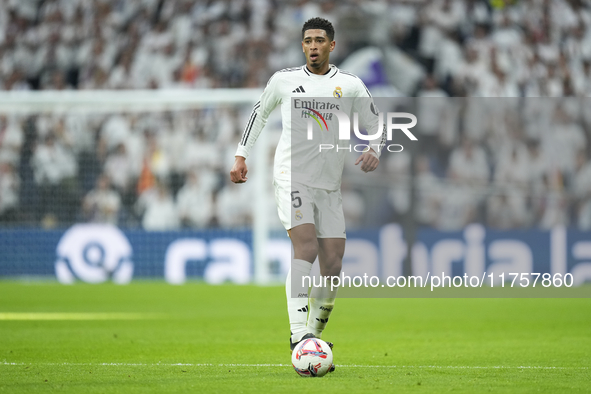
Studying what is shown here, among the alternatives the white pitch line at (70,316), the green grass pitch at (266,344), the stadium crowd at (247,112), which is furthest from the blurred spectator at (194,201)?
the white pitch line at (70,316)

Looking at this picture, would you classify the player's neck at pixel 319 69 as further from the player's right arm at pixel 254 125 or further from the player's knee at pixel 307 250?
the player's knee at pixel 307 250

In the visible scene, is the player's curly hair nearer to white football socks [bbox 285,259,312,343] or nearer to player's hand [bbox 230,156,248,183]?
player's hand [bbox 230,156,248,183]

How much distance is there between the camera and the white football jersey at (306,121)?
536 centimetres

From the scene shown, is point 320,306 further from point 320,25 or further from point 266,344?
point 320,25

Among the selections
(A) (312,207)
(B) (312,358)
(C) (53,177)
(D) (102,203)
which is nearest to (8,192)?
(C) (53,177)

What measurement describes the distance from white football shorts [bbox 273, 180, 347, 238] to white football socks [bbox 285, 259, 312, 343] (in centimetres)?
24

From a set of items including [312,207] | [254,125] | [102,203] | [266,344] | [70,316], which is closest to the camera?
[312,207]

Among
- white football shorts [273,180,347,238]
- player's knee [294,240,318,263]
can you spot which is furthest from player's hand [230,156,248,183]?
player's knee [294,240,318,263]

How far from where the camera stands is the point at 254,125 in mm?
5609

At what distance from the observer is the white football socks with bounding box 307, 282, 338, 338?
18.0ft

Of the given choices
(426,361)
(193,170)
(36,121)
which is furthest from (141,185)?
(426,361)

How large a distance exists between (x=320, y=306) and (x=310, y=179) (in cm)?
78

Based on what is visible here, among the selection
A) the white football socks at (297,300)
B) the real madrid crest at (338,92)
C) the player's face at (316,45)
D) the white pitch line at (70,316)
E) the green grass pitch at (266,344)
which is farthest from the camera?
the white pitch line at (70,316)

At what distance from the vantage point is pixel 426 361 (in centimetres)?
576
